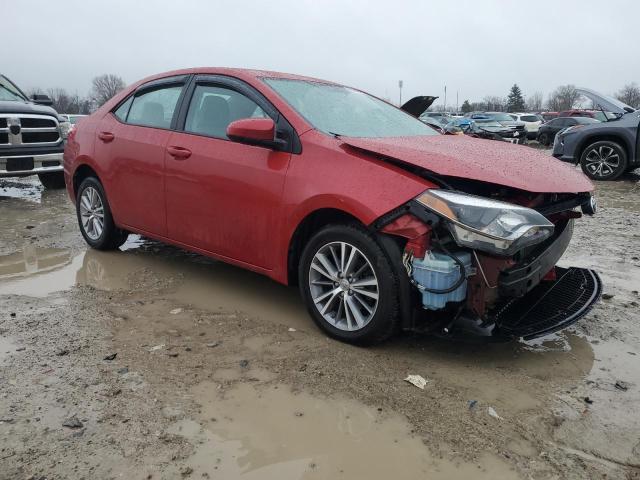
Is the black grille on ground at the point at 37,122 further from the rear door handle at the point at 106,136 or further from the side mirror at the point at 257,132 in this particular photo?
the side mirror at the point at 257,132

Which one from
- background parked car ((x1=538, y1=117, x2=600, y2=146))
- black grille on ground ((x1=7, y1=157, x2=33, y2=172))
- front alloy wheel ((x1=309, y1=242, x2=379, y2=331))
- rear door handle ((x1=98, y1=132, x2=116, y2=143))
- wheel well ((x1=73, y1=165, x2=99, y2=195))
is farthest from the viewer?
background parked car ((x1=538, y1=117, x2=600, y2=146))

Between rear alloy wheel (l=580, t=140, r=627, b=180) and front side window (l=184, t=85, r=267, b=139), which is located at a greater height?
front side window (l=184, t=85, r=267, b=139)

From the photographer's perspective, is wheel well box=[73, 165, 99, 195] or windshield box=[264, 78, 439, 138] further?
wheel well box=[73, 165, 99, 195]

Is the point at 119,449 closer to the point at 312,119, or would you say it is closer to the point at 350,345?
the point at 350,345

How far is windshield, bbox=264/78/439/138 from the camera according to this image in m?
3.67

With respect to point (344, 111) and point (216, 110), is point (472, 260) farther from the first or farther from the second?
point (216, 110)

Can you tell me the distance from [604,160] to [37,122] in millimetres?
10235

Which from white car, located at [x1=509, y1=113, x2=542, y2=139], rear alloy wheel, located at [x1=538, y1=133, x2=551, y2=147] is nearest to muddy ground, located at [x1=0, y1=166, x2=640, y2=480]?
rear alloy wheel, located at [x1=538, y1=133, x2=551, y2=147]

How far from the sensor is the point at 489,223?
2.76 meters

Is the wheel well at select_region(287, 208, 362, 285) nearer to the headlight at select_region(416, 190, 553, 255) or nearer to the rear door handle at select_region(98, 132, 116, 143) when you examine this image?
the headlight at select_region(416, 190, 553, 255)

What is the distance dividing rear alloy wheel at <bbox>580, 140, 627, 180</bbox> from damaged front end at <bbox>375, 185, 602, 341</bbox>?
8.90 metres

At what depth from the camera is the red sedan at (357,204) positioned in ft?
9.41

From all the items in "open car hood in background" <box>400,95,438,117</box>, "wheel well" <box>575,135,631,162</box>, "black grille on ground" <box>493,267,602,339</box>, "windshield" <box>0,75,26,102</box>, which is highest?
"windshield" <box>0,75,26,102</box>

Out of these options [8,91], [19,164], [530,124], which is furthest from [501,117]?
[19,164]
